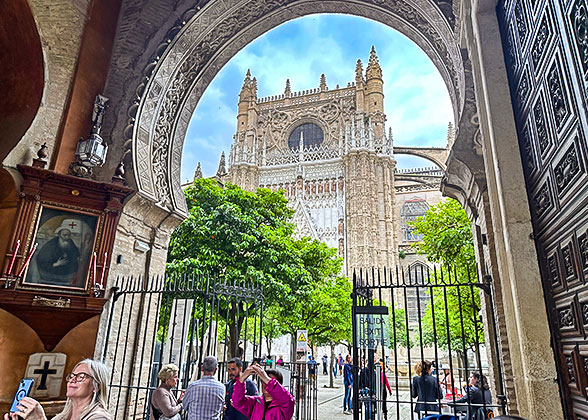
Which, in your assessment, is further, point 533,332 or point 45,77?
point 45,77

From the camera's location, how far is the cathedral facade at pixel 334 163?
32.8 m

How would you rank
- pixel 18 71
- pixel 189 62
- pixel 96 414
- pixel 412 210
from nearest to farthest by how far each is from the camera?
→ pixel 96 414 → pixel 18 71 → pixel 189 62 → pixel 412 210

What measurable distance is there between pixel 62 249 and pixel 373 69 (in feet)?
123

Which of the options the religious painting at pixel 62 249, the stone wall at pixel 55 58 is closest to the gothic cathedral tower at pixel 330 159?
the religious painting at pixel 62 249

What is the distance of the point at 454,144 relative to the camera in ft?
14.3

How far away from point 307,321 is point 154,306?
507 inches

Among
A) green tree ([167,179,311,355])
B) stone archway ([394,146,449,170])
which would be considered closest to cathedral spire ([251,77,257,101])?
stone archway ([394,146,449,170])

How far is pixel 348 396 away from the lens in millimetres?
11961

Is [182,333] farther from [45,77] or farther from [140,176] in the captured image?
[45,77]

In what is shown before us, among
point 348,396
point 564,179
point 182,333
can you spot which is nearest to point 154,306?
point 182,333

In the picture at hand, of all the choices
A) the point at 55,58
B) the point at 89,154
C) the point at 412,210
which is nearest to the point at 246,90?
the point at 412,210

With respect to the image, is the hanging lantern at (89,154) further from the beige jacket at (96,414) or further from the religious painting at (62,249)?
the beige jacket at (96,414)

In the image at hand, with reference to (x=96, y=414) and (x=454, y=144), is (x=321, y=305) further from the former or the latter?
(x=96, y=414)

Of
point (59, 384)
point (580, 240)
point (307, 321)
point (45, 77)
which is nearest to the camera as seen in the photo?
point (580, 240)
